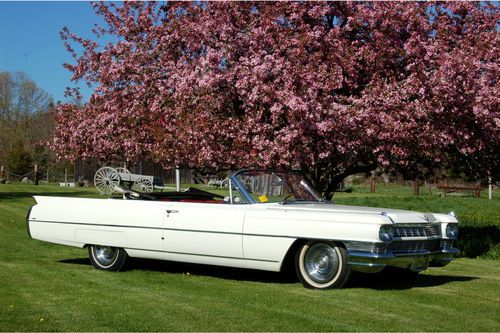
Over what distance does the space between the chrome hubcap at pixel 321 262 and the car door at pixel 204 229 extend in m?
0.83

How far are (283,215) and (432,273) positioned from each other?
8.86ft

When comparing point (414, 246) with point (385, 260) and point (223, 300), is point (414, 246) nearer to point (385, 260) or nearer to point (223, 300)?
point (385, 260)

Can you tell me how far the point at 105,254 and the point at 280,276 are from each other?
2.39 metres

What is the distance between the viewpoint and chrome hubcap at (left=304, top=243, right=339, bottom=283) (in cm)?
805

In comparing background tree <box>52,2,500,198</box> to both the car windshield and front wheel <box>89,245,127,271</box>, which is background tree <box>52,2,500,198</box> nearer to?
the car windshield

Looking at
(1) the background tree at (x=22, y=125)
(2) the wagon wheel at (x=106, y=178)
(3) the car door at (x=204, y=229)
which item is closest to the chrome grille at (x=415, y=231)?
(3) the car door at (x=204, y=229)

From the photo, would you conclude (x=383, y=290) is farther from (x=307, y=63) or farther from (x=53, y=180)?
(x=53, y=180)

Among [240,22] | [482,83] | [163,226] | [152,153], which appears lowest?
[163,226]

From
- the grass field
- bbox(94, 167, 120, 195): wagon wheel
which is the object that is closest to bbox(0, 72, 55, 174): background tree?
bbox(94, 167, 120, 195): wagon wheel

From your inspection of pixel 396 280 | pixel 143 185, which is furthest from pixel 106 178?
pixel 396 280

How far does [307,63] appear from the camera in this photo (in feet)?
39.2

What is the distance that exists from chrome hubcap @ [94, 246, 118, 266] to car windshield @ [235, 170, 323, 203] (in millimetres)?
2007

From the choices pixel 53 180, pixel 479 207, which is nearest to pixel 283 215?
pixel 479 207

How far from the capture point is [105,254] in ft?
32.6
